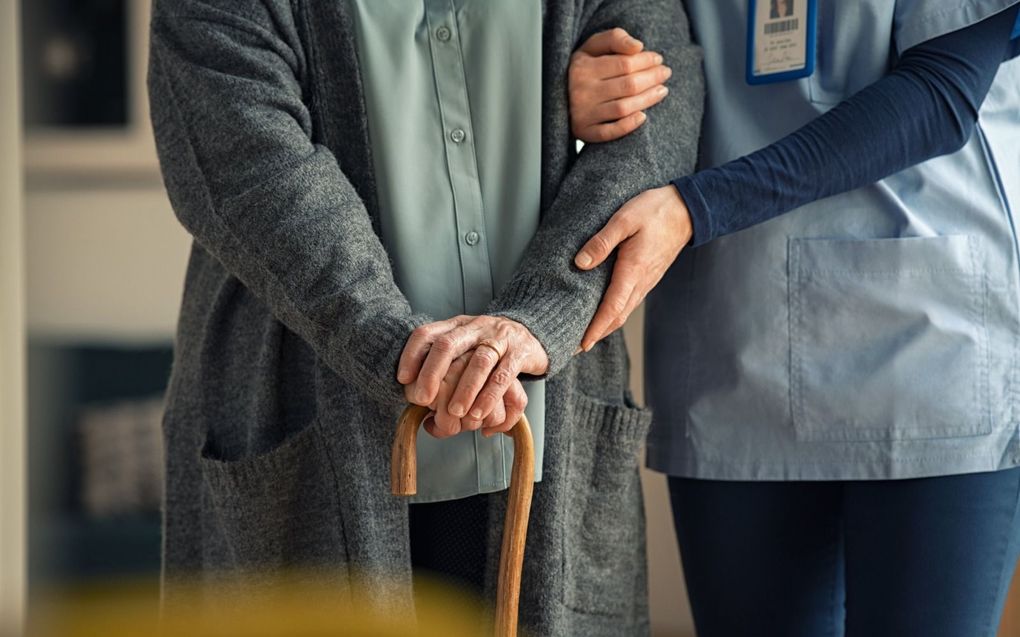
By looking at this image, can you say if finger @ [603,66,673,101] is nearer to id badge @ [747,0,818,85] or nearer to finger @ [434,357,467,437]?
id badge @ [747,0,818,85]

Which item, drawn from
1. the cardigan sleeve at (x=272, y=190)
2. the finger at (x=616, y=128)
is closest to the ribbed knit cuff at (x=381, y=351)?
the cardigan sleeve at (x=272, y=190)

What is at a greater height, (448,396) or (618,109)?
(618,109)

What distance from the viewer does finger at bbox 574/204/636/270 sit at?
3.87 feet

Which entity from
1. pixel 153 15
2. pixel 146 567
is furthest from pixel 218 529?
pixel 146 567

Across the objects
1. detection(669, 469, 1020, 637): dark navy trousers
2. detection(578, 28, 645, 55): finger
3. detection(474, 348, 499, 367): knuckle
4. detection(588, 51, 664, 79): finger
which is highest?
detection(578, 28, 645, 55): finger

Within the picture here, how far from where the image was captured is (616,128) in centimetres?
125

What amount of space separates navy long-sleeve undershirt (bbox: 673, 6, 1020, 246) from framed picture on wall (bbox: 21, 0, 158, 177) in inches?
117

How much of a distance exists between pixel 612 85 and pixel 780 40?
220 mm

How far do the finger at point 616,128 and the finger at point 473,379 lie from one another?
0.32 m

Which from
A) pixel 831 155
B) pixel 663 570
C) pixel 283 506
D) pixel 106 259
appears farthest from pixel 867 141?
pixel 106 259

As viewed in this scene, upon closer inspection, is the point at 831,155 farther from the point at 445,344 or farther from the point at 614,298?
the point at 445,344

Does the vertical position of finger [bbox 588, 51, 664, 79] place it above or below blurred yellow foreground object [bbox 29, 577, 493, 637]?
above

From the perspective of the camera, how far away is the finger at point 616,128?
4.11 ft


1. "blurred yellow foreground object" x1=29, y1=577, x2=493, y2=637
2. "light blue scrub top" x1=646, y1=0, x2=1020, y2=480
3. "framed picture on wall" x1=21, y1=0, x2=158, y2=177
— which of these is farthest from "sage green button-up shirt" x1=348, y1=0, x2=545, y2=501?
"framed picture on wall" x1=21, y1=0, x2=158, y2=177
